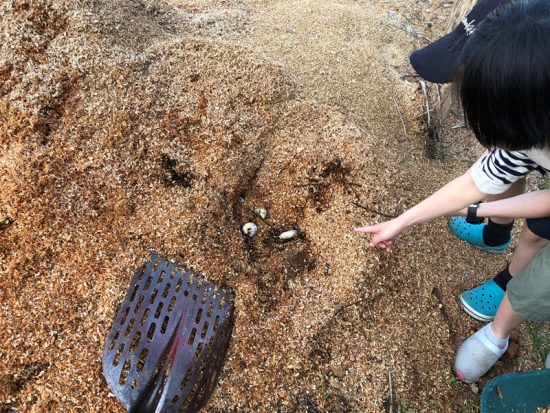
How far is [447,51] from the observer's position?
1766mm

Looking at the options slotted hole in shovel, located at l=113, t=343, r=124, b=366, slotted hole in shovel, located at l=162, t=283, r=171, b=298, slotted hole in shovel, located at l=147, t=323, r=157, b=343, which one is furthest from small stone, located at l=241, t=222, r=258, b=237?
slotted hole in shovel, located at l=113, t=343, r=124, b=366

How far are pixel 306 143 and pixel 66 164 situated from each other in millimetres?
916

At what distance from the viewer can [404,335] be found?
1.57 meters

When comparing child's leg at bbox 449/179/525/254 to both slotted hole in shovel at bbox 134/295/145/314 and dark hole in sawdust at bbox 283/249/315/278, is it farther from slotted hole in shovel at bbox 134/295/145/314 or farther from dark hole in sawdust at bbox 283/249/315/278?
slotted hole in shovel at bbox 134/295/145/314

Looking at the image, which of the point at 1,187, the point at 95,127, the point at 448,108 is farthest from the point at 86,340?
the point at 448,108

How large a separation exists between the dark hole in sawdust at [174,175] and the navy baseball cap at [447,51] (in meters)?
1.05

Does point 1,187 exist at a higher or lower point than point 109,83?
lower

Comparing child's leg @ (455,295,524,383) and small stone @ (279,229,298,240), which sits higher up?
small stone @ (279,229,298,240)

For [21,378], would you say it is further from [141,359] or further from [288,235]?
[288,235]

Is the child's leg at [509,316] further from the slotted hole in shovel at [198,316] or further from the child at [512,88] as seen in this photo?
the slotted hole in shovel at [198,316]

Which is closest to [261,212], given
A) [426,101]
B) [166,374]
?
[166,374]

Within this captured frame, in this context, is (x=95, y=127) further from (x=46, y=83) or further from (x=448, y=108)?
(x=448, y=108)

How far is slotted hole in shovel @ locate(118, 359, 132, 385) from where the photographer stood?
129cm

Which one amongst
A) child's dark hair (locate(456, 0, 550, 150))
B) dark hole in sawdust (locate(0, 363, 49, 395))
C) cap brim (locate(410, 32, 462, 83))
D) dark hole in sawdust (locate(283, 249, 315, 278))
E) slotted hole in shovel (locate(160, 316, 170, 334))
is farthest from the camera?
cap brim (locate(410, 32, 462, 83))
